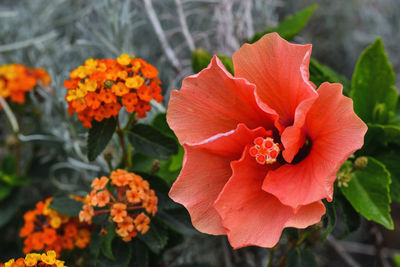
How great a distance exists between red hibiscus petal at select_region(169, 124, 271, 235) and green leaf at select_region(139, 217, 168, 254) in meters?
0.19

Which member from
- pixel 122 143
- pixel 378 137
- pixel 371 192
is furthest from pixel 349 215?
pixel 122 143

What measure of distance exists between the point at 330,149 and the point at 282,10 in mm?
1621

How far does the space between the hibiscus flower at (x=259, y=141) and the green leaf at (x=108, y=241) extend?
0.22 meters

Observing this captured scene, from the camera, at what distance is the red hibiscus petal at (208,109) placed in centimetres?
68

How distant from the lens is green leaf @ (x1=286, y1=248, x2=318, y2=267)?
0.86m

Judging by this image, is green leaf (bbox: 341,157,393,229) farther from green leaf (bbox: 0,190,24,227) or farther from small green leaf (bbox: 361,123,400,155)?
green leaf (bbox: 0,190,24,227)

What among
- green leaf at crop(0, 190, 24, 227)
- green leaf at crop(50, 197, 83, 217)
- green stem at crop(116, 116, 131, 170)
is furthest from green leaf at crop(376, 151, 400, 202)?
green leaf at crop(0, 190, 24, 227)

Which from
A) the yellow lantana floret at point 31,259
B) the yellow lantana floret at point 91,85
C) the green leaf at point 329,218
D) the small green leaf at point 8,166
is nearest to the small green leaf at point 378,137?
the green leaf at point 329,218

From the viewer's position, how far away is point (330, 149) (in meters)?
0.62

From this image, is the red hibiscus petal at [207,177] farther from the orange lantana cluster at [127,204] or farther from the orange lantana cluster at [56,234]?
the orange lantana cluster at [56,234]

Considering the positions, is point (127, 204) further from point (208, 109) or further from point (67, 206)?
point (208, 109)

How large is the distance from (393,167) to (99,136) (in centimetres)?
61

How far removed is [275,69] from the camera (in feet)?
2.23

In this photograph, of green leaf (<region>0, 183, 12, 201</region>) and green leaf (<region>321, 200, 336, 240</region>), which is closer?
green leaf (<region>321, 200, 336, 240</region>)
